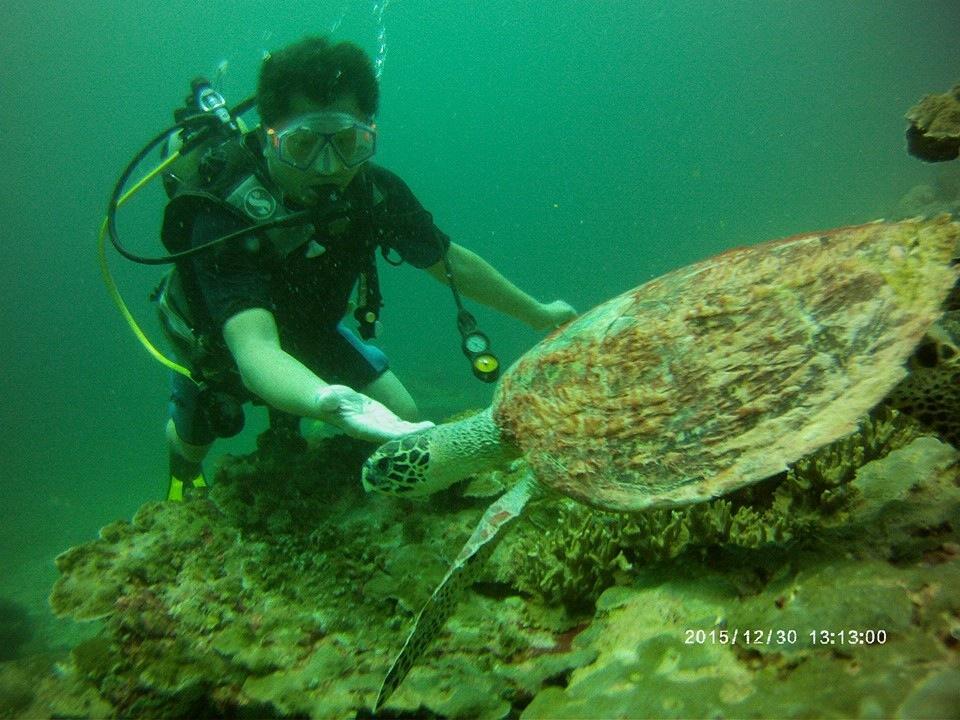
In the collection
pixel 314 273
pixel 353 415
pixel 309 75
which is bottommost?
pixel 353 415

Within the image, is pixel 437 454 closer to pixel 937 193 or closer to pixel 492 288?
pixel 492 288

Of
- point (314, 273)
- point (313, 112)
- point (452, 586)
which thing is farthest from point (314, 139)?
point (452, 586)

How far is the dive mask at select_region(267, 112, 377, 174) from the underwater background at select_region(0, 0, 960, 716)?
1060cm

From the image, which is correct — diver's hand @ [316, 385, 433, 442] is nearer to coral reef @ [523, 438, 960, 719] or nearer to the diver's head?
coral reef @ [523, 438, 960, 719]

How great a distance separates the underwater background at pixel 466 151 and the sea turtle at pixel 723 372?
38.1 ft

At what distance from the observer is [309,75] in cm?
305

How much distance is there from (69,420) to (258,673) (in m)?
50.9

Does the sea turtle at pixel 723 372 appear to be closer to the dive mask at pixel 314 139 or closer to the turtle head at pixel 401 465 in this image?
the turtle head at pixel 401 465

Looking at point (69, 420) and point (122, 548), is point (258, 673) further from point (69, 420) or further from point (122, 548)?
point (69, 420)

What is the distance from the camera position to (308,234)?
3.21 metres

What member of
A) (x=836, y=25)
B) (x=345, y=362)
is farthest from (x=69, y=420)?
(x=836, y=25)

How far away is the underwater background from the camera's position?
30953 mm

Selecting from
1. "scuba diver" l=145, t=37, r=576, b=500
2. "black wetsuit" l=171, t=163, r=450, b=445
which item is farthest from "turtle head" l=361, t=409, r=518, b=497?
"black wetsuit" l=171, t=163, r=450, b=445

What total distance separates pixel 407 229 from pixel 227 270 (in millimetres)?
1387
